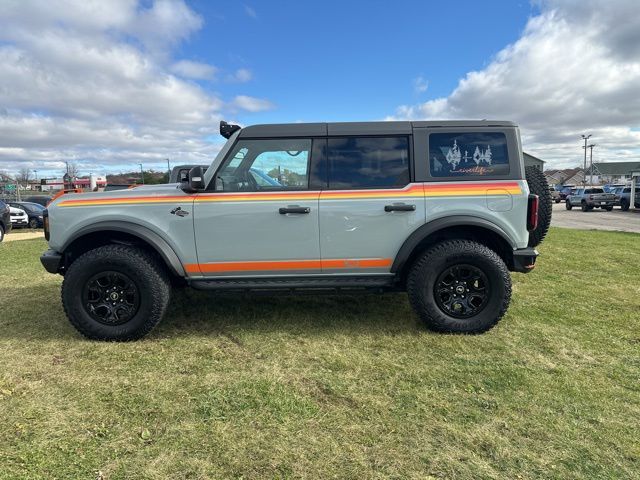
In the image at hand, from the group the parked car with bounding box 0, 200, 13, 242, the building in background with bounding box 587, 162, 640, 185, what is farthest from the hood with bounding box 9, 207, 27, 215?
the building in background with bounding box 587, 162, 640, 185

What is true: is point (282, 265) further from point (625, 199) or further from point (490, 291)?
point (625, 199)

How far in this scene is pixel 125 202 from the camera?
377cm

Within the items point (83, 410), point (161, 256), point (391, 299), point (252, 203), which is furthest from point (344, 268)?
point (83, 410)

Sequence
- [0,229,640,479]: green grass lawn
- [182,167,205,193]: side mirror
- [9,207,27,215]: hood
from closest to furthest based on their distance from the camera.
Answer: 1. [0,229,640,479]: green grass lawn
2. [182,167,205,193]: side mirror
3. [9,207,27,215]: hood

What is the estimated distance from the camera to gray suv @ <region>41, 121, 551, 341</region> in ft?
12.3

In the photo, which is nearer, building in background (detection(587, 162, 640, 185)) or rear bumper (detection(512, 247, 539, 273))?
rear bumper (detection(512, 247, 539, 273))

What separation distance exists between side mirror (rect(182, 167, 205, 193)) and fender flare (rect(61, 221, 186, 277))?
0.50 m

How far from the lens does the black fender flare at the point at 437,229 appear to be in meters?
3.74

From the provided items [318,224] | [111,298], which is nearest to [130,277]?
[111,298]

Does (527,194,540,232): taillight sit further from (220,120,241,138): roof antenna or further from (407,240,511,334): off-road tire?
(220,120,241,138): roof antenna

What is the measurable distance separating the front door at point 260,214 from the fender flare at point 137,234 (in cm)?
23

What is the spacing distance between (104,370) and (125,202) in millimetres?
1431

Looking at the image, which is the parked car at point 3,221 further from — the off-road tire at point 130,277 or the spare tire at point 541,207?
the spare tire at point 541,207

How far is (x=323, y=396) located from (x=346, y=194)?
5.64ft
